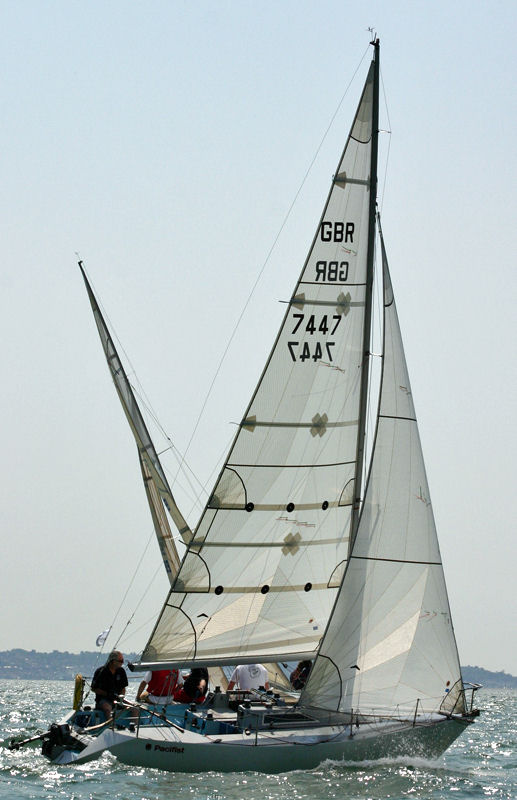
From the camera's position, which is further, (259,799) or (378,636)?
(378,636)

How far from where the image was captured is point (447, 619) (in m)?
21.2

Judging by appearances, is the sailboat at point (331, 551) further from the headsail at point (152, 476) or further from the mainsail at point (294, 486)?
the headsail at point (152, 476)

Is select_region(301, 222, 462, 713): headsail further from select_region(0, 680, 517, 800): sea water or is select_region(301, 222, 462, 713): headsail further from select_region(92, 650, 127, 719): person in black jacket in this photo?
select_region(92, 650, 127, 719): person in black jacket

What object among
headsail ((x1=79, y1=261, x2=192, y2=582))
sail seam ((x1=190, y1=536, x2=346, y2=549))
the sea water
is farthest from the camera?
headsail ((x1=79, y1=261, x2=192, y2=582))

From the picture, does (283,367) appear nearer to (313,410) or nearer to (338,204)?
(313,410)

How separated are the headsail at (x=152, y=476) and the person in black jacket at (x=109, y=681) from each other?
7417 mm

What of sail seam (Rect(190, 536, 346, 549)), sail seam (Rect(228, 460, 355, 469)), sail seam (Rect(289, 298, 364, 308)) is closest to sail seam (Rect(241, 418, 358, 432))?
sail seam (Rect(228, 460, 355, 469))

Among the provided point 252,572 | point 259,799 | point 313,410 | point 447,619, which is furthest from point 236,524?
point 259,799

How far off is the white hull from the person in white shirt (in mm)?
3030

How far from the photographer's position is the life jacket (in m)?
22.0

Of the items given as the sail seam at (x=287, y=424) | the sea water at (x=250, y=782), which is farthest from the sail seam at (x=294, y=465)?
the sea water at (x=250, y=782)

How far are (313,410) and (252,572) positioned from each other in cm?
313

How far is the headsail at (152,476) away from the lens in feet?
94.0

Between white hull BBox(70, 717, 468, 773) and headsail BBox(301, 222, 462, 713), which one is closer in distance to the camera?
white hull BBox(70, 717, 468, 773)
